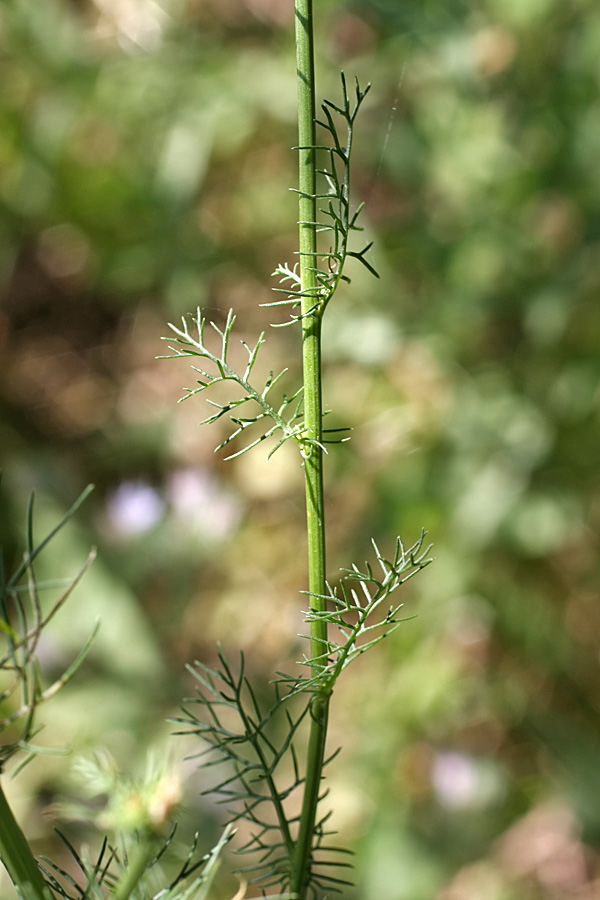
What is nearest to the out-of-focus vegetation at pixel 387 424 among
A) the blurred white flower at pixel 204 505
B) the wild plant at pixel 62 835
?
the blurred white flower at pixel 204 505

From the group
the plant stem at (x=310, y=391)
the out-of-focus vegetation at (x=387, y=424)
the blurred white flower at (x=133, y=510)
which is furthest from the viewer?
the blurred white flower at (x=133, y=510)

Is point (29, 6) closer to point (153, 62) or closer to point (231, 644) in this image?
point (153, 62)

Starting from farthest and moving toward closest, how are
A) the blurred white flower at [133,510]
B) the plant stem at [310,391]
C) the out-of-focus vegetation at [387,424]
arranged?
the blurred white flower at [133,510]
the out-of-focus vegetation at [387,424]
the plant stem at [310,391]

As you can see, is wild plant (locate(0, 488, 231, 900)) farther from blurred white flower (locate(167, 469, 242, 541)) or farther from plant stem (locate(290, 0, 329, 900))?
blurred white flower (locate(167, 469, 242, 541))

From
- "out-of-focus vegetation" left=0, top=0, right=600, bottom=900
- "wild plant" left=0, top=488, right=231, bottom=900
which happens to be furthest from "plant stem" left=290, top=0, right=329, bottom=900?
"out-of-focus vegetation" left=0, top=0, right=600, bottom=900

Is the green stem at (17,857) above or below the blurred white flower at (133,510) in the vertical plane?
below

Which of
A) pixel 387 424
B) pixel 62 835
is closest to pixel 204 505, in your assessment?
pixel 387 424

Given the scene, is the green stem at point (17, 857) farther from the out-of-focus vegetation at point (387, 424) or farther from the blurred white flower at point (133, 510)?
the blurred white flower at point (133, 510)
